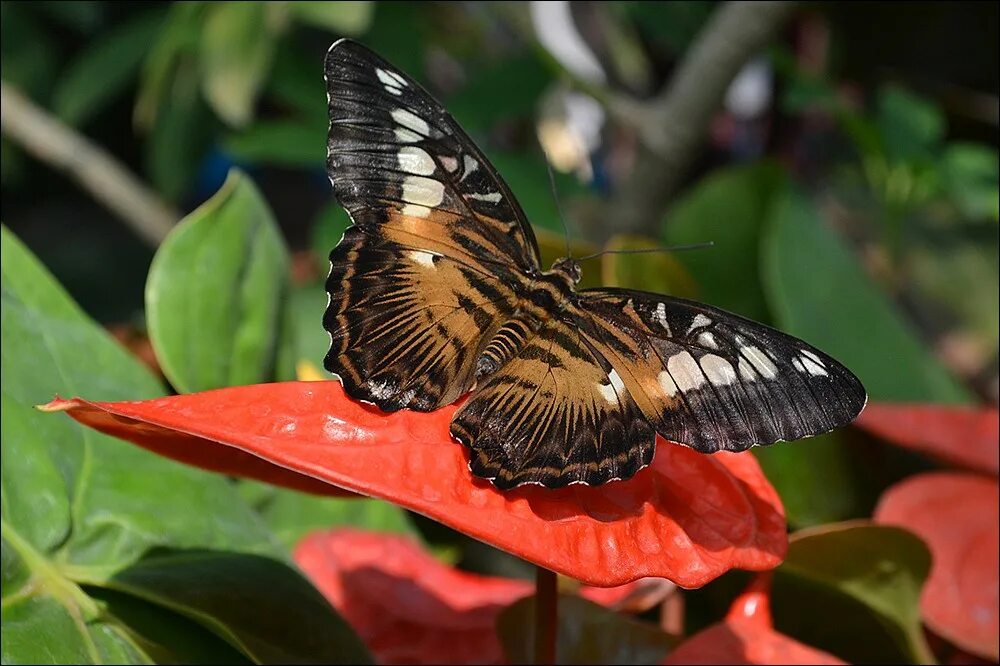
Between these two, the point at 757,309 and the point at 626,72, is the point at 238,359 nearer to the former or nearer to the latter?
the point at 757,309

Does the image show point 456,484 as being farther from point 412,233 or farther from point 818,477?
point 818,477

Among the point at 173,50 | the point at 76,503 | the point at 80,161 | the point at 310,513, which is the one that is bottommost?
the point at 310,513

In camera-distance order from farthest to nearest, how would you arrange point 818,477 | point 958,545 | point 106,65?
1. point 106,65
2. point 818,477
3. point 958,545

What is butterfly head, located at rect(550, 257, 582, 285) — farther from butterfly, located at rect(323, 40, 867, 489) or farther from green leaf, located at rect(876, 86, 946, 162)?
green leaf, located at rect(876, 86, 946, 162)

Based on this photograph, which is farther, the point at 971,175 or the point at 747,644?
the point at 971,175

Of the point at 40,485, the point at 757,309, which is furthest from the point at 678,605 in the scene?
the point at 40,485

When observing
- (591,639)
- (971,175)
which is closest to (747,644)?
(591,639)

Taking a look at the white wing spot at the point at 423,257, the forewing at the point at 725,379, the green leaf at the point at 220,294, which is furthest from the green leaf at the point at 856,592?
the green leaf at the point at 220,294
